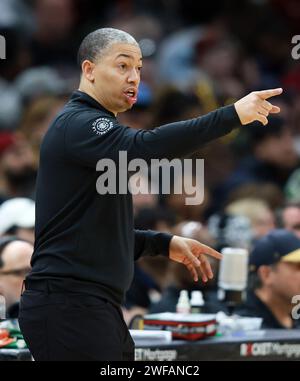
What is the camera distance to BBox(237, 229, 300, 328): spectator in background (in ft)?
21.6

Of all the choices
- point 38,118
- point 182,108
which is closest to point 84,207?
point 38,118

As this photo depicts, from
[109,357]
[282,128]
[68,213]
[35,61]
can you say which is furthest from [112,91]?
[35,61]

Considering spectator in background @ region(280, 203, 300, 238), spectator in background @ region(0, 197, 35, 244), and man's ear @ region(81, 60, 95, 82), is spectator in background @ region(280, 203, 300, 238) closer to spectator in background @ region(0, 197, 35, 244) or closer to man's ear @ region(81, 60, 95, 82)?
spectator in background @ region(0, 197, 35, 244)

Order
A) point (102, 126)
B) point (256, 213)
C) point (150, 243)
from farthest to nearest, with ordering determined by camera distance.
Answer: point (256, 213), point (150, 243), point (102, 126)

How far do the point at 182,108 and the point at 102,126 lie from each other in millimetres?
5766

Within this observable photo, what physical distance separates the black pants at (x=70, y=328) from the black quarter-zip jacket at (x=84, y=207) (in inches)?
3.0

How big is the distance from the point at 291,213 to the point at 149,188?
116 cm

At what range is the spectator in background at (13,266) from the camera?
6.21 metres

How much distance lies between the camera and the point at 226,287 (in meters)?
6.59

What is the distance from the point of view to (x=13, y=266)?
6.22m

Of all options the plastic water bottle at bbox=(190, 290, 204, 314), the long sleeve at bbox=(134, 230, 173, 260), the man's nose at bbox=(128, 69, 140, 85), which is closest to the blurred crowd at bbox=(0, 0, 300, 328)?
the plastic water bottle at bbox=(190, 290, 204, 314)

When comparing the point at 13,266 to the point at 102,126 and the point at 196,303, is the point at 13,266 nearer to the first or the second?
the point at 196,303

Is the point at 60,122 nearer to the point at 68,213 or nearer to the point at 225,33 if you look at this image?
the point at 68,213

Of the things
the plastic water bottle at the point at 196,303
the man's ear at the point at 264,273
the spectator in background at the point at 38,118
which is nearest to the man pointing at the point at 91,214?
the plastic water bottle at the point at 196,303
